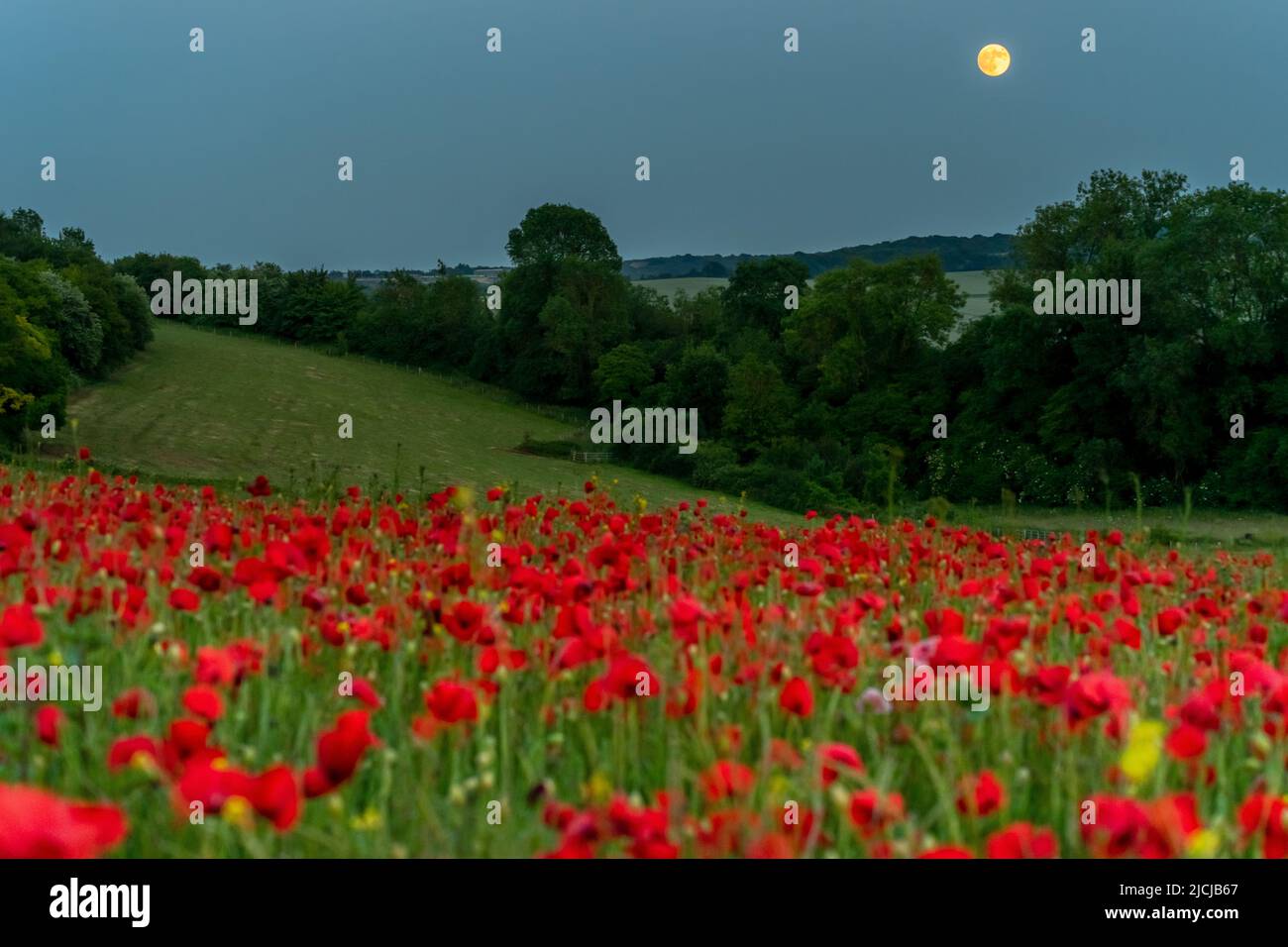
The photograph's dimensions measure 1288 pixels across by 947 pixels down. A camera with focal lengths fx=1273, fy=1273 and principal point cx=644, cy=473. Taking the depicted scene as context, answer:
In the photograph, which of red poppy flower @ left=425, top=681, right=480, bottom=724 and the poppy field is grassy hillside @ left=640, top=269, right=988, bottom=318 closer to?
the poppy field

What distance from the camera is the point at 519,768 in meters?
3.05

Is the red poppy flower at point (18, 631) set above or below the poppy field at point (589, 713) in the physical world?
above

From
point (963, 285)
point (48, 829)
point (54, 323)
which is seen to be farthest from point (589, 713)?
point (963, 285)

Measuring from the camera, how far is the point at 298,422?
211 ft

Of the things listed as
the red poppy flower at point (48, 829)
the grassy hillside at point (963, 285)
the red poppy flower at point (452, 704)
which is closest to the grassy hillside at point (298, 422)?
the grassy hillside at point (963, 285)

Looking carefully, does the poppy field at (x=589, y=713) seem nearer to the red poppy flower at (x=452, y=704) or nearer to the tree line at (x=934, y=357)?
the red poppy flower at (x=452, y=704)

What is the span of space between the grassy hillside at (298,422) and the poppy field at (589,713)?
39.6 metres

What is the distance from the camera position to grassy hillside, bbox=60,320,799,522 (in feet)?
173

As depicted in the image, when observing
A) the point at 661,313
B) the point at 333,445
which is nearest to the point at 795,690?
the point at 333,445

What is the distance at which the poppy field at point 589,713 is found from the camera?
2.23 meters
